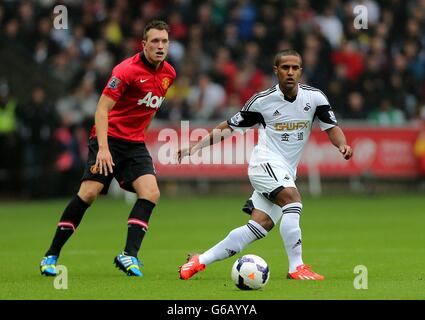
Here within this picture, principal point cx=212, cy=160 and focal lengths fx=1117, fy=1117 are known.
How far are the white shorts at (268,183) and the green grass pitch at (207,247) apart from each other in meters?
0.64

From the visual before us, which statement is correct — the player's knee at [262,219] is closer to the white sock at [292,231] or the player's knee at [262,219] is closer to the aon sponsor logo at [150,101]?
the white sock at [292,231]

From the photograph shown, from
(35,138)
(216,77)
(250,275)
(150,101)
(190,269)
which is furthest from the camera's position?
(216,77)

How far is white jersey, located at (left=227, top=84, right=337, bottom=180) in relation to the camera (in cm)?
996

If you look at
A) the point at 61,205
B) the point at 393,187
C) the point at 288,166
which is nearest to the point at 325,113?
the point at 288,166

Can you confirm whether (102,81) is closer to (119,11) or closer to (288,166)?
(119,11)

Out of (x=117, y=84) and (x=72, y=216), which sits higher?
(x=117, y=84)

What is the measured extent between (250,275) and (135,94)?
244cm

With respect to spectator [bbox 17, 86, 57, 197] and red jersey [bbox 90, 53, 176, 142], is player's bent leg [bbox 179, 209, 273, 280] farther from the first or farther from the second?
spectator [bbox 17, 86, 57, 197]

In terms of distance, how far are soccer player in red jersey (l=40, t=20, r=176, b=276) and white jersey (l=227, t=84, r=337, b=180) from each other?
911 millimetres

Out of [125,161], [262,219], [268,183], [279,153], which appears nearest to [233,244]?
[262,219]

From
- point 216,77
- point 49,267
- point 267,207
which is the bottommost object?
point 49,267

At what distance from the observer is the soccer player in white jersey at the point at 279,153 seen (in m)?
9.70

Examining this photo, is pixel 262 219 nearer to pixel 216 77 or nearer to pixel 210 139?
pixel 210 139

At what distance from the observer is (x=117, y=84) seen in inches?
400
